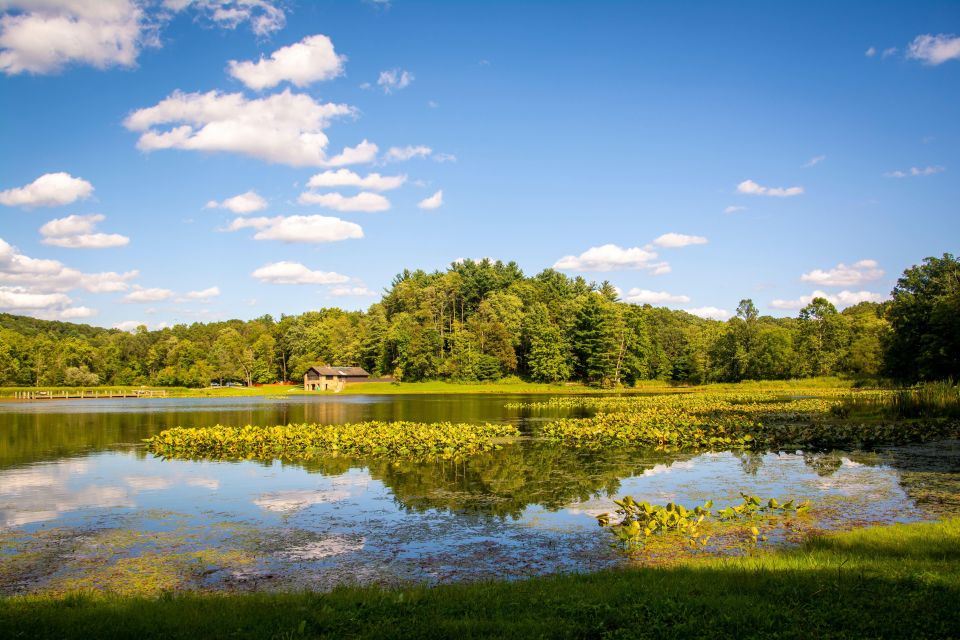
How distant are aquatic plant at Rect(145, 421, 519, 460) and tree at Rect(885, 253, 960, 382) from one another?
178 feet

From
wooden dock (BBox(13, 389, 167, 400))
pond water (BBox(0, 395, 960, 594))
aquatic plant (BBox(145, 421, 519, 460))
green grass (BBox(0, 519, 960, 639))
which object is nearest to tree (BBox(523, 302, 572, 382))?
wooden dock (BBox(13, 389, 167, 400))

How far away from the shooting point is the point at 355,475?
72.5ft

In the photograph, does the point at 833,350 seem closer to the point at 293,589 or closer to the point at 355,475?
the point at 355,475

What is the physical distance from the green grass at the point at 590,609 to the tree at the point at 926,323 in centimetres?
6555

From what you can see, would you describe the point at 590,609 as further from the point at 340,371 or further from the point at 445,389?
the point at 340,371

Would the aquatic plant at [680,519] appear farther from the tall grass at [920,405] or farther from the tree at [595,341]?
the tree at [595,341]

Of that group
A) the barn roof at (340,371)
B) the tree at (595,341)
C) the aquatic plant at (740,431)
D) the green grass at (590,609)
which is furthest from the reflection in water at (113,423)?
the barn roof at (340,371)

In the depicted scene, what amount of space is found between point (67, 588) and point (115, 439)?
27640 mm

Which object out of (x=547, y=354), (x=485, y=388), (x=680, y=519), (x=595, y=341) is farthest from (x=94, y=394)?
(x=680, y=519)

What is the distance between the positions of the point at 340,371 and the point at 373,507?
9703 cm

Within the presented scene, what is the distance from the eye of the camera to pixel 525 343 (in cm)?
11050

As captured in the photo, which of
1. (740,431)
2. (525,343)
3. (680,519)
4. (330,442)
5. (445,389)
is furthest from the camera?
(525,343)

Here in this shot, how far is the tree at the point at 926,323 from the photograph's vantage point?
63.1m

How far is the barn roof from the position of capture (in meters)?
110
